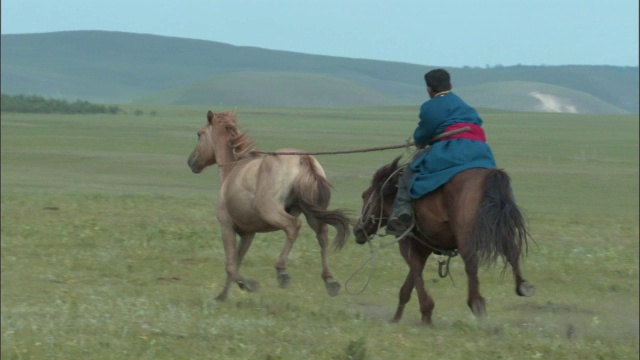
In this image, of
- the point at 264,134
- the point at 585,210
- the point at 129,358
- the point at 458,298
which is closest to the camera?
the point at 129,358

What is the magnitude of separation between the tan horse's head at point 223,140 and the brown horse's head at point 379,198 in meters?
1.65

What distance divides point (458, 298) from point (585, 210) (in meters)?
16.3

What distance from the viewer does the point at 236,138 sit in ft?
44.3

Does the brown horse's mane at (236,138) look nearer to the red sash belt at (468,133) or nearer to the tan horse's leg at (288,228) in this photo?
the tan horse's leg at (288,228)

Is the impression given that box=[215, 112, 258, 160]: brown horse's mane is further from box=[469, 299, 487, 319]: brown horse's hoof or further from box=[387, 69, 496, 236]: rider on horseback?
box=[469, 299, 487, 319]: brown horse's hoof

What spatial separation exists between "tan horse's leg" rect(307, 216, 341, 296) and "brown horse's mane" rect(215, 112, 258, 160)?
111cm

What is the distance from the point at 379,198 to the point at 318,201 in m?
0.69

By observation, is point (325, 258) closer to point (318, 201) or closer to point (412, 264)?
point (318, 201)

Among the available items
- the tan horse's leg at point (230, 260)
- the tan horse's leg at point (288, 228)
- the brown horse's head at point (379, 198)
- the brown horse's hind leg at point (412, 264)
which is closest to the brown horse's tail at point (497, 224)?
the brown horse's hind leg at point (412, 264)

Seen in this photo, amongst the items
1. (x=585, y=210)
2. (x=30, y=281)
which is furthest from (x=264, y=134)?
(x=30, y=281)

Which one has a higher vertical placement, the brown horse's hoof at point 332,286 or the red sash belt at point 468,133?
the red sash belt at point 468,133

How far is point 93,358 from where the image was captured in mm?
9109

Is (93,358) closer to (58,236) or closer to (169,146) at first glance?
(58,236)

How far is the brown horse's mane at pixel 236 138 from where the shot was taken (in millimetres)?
13383
